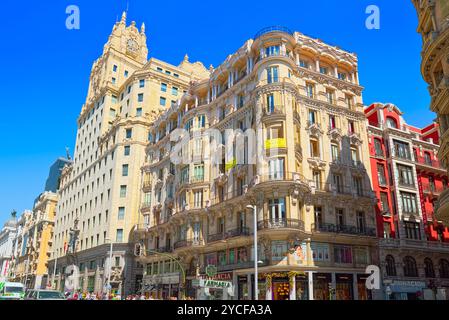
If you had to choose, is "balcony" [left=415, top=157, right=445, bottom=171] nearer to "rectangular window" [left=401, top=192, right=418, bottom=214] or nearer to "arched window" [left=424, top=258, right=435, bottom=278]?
"rectangular window" [left=401, top=192, right=418, bottom=214]

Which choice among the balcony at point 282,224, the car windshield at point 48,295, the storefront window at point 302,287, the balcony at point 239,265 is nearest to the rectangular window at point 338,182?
the balcony at point 282,224

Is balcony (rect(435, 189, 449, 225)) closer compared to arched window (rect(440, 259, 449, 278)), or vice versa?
balcony (rect(435, 189, 449, 225))

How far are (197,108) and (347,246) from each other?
25.7 meters

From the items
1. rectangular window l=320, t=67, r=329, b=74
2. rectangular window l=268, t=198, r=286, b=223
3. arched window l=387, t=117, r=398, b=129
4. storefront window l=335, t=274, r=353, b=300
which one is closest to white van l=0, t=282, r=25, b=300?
rectangular window l=268, t=198, r=286, b=223

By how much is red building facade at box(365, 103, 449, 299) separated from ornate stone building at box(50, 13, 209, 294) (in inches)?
1436

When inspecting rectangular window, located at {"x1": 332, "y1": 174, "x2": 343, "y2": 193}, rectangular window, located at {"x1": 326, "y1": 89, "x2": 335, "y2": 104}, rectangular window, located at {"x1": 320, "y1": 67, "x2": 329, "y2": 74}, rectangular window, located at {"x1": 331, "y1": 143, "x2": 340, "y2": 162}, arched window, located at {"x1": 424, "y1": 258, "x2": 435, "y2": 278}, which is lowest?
arched window, located at {"x1": 424, "y1": 258, "x2": 435, "y2": 278}

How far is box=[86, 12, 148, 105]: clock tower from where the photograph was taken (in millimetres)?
79188

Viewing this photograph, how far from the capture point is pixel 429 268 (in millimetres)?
42219

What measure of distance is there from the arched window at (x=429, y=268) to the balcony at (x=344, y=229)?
770cm

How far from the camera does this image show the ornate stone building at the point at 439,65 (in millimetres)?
25658

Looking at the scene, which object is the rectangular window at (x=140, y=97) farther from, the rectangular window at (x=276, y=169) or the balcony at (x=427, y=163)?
the balcony at (x=427, y=163)

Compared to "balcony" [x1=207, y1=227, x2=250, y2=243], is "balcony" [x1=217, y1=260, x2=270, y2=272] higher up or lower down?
lower down

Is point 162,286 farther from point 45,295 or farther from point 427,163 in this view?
point 427,163
